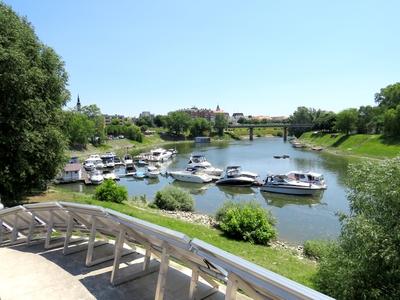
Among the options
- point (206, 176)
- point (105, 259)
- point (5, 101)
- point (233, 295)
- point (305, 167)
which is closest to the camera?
point (233, 295)

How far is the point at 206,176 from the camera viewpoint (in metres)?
49.7

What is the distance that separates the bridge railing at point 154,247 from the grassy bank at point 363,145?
5935cm

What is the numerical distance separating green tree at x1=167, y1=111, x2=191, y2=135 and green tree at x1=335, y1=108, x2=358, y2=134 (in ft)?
210

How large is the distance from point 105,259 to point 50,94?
16466 mm

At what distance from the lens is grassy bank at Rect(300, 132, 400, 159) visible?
6955 cm

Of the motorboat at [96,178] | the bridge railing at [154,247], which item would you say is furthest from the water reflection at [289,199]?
the bridge railing at [154,247]

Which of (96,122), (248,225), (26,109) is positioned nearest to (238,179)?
(248,225)

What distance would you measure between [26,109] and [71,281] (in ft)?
45.4

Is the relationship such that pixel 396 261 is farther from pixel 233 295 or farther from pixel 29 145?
pixel 29 145

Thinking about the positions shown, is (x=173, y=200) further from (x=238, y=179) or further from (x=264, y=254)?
(x=238, y=179)

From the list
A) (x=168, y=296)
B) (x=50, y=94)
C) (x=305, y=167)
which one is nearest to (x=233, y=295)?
(x=168, y=296)

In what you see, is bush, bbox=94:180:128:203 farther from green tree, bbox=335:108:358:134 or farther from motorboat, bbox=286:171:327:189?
green tree, bbox=335:108:358:134

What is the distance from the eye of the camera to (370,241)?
814cm

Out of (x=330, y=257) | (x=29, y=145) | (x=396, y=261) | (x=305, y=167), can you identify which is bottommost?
(x=305, y=167)
